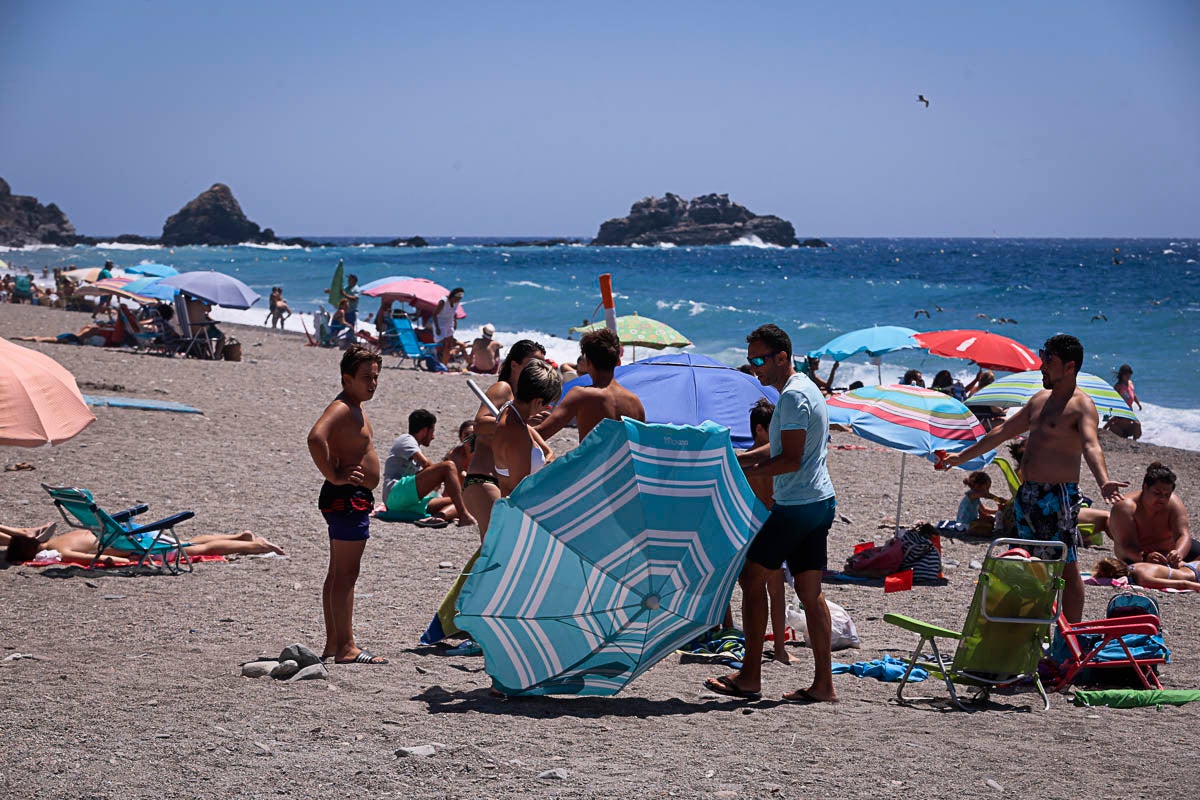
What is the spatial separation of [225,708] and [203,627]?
1.46 metres

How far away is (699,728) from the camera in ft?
13.9

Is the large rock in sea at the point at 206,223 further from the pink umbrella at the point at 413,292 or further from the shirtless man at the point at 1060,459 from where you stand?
the shirtless man at the point at 1060,459

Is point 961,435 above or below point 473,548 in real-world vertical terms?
above

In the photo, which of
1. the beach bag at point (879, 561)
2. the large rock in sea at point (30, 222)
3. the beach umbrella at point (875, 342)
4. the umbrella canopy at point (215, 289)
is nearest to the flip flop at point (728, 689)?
the beach bag at point (879, 561)

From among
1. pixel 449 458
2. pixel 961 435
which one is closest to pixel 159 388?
pixel 449 458

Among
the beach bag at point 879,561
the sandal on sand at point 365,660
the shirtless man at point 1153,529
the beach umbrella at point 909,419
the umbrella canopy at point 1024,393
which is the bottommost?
the beach bag at point 879,561

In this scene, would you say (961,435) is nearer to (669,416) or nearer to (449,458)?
A: (669,416)

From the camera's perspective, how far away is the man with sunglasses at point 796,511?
4.50m

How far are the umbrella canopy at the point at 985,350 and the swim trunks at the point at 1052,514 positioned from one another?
182 inches

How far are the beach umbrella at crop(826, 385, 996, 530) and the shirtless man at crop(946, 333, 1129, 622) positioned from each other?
5.43 feet

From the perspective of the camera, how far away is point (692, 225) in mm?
135500

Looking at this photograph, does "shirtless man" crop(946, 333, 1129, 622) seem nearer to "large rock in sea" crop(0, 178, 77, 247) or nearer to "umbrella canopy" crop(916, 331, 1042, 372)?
"umbrella canopy" crop(916, 331, 1042, 372)

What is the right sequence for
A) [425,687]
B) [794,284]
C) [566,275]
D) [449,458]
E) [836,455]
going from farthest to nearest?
[566,275] < [794,284] < [836,455] < [449,458] < [425,687]

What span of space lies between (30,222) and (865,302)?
90759 millimetres
